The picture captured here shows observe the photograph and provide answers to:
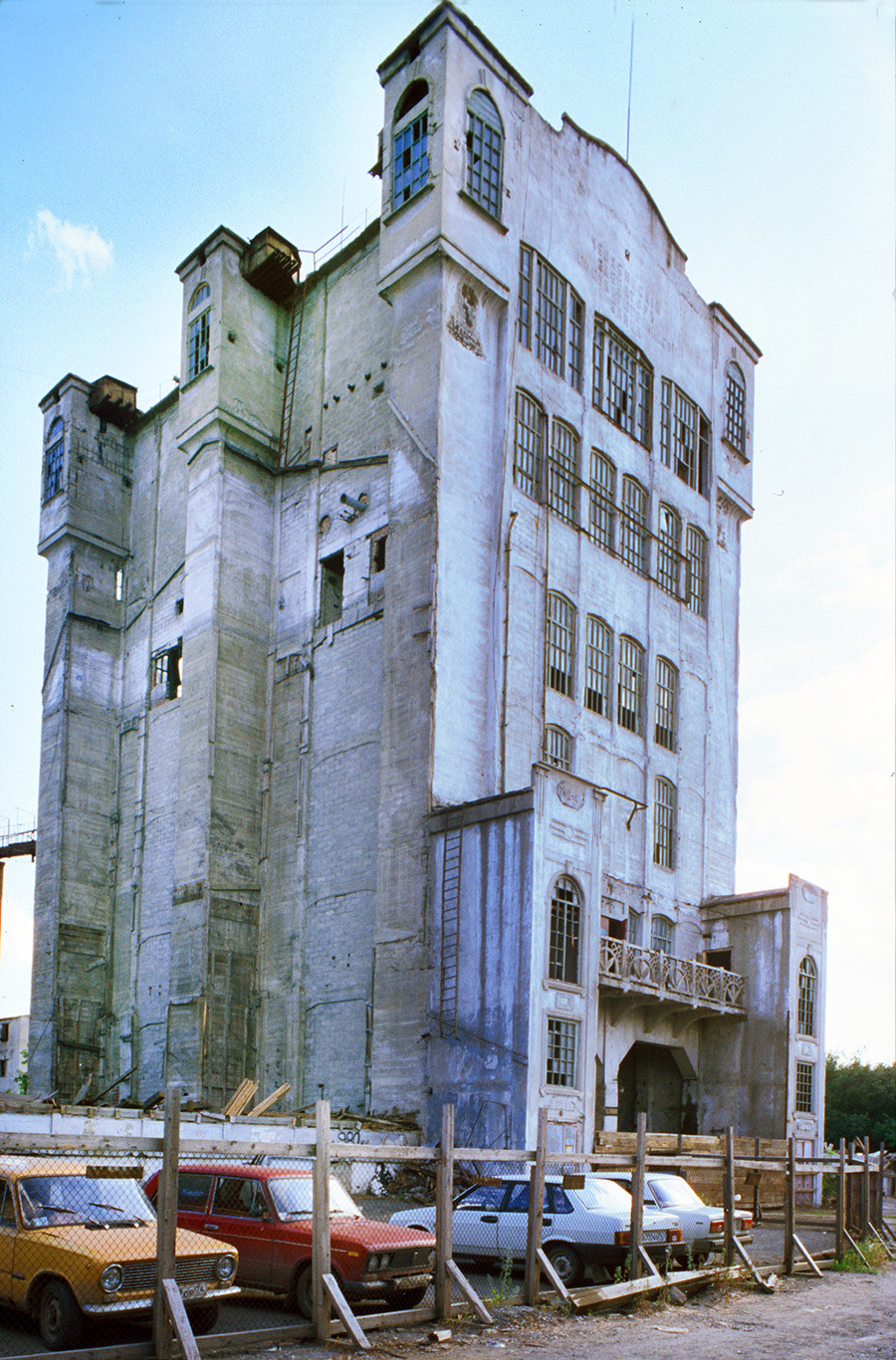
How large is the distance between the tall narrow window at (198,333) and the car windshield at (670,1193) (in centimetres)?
2909

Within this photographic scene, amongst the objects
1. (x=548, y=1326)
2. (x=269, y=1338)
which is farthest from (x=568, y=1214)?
(x=269, y=1338)

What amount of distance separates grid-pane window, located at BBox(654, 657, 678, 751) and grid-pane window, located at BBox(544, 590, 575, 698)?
15.7 feet

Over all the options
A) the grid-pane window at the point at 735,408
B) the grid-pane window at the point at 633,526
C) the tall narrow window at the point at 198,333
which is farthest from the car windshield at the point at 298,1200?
the grid-pane window at the point at 735,408

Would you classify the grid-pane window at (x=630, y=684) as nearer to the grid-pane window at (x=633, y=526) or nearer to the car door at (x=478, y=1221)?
the grid-pane window at (x=633, y=526)

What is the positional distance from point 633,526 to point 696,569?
3956mm

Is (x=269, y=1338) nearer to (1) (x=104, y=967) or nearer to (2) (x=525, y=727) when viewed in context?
(2) (x=525, y=727)

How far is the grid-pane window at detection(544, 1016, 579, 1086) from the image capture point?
88.0 ft

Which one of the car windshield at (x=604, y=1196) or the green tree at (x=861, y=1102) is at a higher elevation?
the car windshield at (x=604, y=1196)

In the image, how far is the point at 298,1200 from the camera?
499 inches

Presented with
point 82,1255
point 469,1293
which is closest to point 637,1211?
point 469,1293

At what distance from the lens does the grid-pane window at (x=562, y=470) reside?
113ft

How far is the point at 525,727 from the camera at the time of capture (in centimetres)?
3164

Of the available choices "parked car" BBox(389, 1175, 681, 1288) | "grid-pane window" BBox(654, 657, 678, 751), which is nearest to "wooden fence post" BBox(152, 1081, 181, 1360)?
"parked car" BBox(389, 1175, 681, 1288)

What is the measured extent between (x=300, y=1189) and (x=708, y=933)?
2630cm
